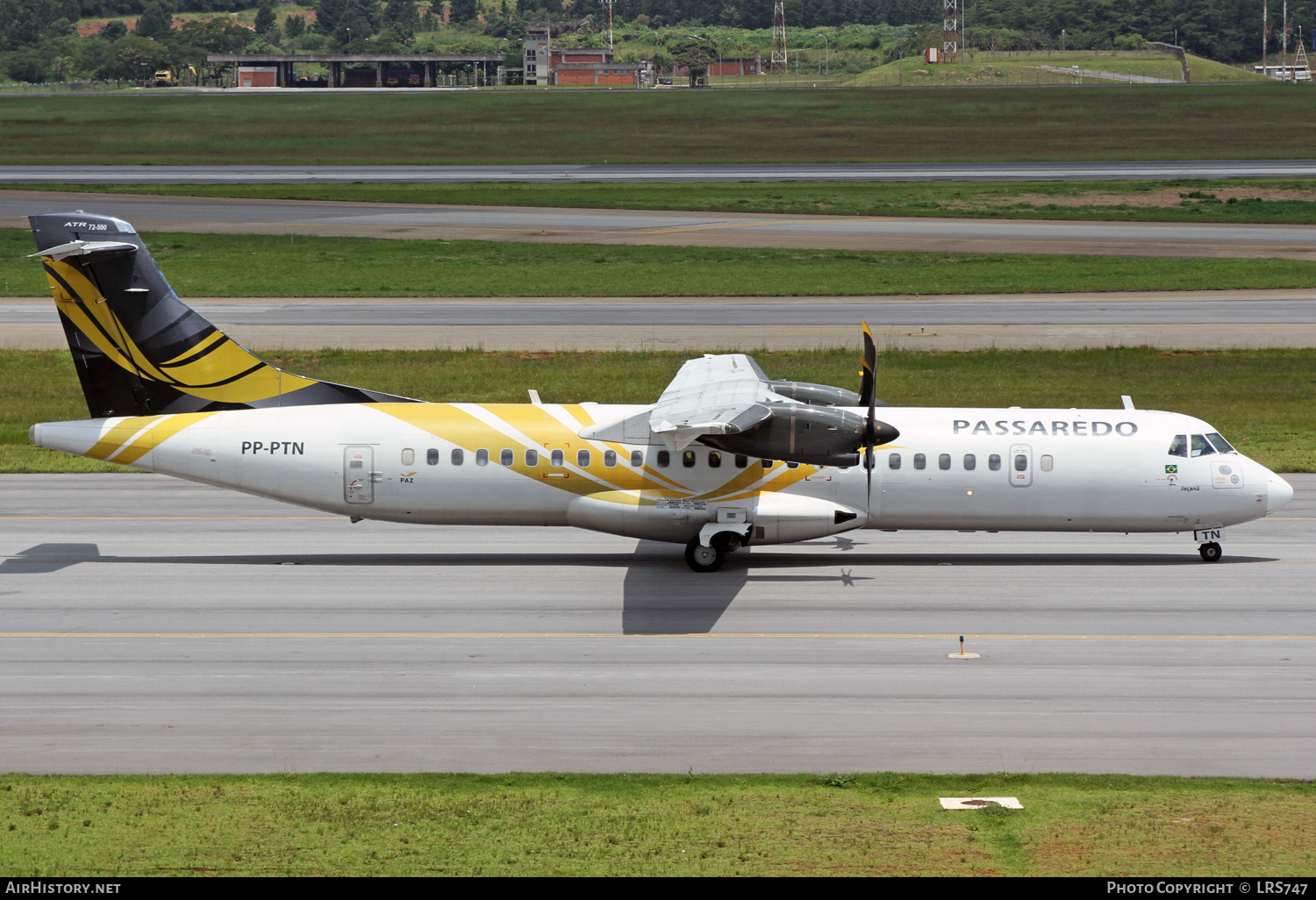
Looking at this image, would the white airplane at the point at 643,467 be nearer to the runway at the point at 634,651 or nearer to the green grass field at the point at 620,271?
the runway at the point at 634,651

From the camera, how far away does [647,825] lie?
12922 mm

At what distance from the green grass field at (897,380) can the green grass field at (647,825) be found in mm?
22552

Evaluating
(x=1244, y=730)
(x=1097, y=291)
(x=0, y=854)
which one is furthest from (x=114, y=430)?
(x=1097, y=291)

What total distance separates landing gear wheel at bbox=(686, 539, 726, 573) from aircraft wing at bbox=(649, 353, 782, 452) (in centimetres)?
262

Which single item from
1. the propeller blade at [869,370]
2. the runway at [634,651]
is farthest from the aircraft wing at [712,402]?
the runway at [634,651]

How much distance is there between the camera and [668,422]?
2100 cm

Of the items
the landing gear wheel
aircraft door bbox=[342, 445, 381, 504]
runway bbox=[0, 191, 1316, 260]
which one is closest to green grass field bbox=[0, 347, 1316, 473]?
aircraft door bbox=[342, 445, 381, 504]

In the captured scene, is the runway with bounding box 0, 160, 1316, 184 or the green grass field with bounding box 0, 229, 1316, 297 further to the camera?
the runway with bounding box 0, 160, 1316, 184

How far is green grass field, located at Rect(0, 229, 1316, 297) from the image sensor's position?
189 ft

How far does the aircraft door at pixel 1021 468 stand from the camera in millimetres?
24453

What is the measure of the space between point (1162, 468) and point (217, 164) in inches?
3910

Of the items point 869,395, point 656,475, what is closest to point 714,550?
point 656,475

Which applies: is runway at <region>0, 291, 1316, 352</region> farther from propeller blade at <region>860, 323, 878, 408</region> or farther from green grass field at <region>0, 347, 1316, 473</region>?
propeller blade at <region>860, 323, 878, 408</region>
